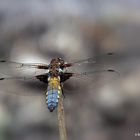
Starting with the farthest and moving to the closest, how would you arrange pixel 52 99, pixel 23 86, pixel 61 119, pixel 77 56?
pixel 77 56, pixel 23 86, pixel 61 119, pixel 52 99

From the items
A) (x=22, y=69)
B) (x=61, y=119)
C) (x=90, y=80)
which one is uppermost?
(x=22, y=69)

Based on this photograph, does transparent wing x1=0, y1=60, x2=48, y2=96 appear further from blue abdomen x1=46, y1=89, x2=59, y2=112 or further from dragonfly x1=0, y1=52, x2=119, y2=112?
blue abdomen x1=46, y1=89, x2=59, y2=112

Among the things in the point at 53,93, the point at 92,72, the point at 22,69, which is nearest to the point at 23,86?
the point at 22,69

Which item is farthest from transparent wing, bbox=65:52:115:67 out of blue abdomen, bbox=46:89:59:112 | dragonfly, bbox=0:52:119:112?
blue abdomen, bbox=46:89:59:112

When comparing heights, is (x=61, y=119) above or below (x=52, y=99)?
below

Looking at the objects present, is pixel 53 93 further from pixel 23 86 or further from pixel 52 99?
pixel 23 86

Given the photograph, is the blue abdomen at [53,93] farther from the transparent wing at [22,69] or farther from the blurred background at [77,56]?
the transparent wing at [22,69]

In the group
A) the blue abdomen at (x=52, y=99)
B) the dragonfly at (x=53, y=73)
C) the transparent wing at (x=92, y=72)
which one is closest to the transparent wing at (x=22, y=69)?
the dragonfly at (x=53, y=73)

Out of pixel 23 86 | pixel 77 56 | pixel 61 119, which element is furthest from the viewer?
pixel 77 56
